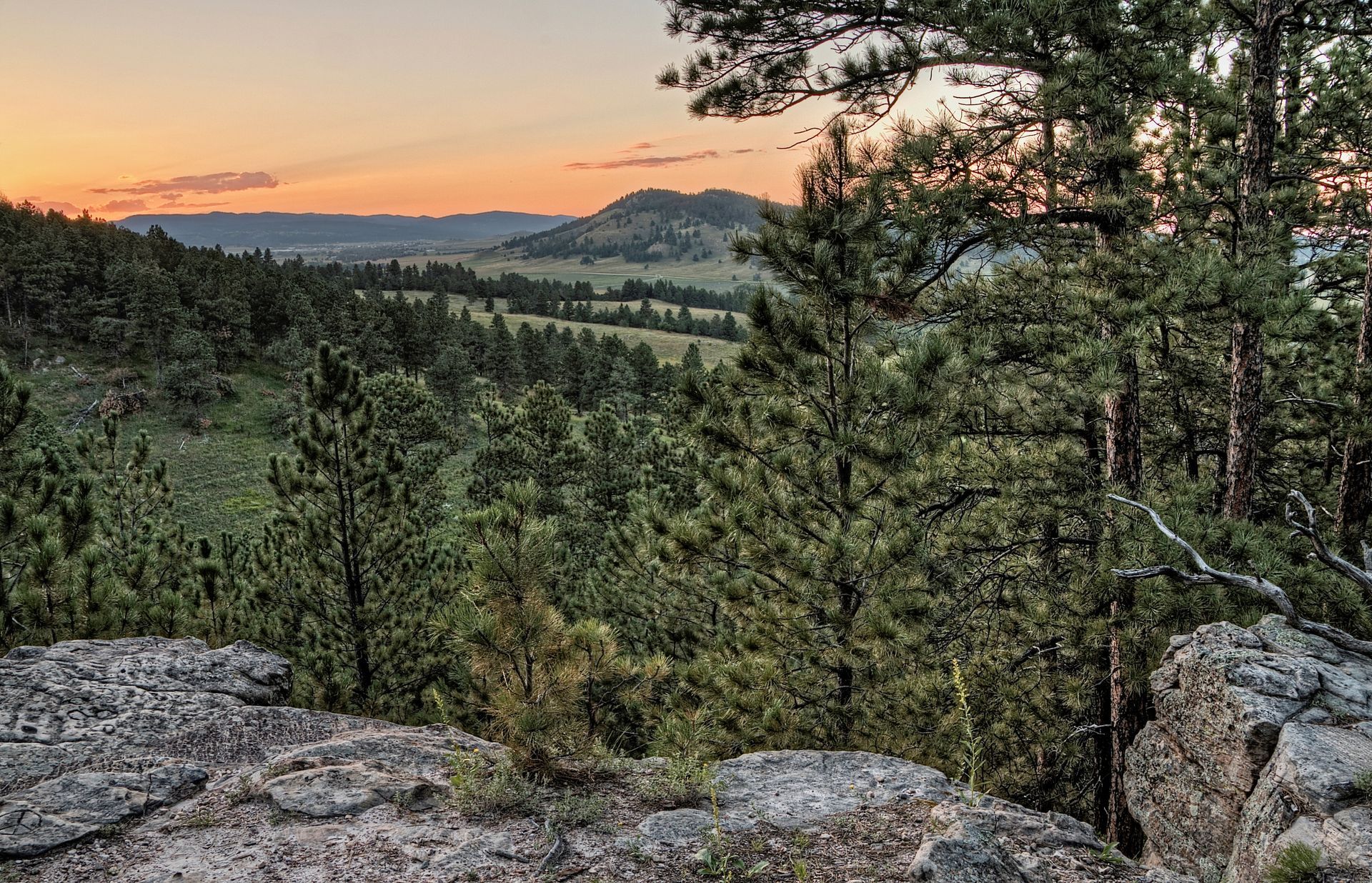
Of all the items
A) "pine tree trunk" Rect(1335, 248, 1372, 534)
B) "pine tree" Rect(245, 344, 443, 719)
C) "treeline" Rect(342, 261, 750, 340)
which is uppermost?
"treeline" Rect(342, 261, 750, 340)

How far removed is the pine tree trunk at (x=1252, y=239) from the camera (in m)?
5.55

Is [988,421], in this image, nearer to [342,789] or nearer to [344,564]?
[342,789]

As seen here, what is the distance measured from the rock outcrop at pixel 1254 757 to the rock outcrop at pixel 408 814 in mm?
725

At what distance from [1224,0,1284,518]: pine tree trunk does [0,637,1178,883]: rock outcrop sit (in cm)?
379

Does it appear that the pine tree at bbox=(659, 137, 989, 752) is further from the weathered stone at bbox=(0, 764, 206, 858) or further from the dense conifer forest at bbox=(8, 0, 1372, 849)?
the weathered stone at bbox=(0, 764, 206, 858)

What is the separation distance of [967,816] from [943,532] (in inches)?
134

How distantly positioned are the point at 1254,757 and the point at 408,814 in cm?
511

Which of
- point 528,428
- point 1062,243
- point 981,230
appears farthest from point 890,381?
point 528,428

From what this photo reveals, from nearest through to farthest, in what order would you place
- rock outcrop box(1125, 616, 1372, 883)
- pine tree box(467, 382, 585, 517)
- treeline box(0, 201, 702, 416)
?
rock outcrop box(1125, 616, 1372, 883), pine tree box(467, 382, 585, 517), treeline box(0, 201, 702, 416)

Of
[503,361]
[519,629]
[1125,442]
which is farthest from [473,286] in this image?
[519,629]

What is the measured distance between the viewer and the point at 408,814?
4.12 metres

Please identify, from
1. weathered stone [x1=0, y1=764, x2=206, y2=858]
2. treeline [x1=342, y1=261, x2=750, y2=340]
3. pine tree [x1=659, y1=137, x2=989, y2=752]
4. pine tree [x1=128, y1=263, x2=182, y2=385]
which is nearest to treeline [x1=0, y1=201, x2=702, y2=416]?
pine tree [x1=128, y1=263, x2=182, y2=385]

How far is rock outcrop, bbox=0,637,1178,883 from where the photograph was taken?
3.57 meters

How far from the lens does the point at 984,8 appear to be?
564 cm
